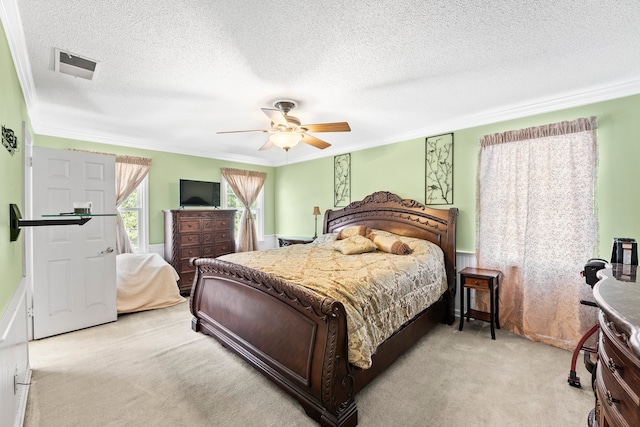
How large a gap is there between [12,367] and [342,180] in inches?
182

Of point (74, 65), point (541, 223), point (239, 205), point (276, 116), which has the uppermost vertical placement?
point (74, 65)

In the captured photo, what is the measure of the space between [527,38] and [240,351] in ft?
11.4

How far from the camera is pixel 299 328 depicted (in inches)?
83.5

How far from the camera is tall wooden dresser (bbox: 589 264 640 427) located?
0.92m

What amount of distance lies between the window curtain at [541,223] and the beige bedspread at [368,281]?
768mm

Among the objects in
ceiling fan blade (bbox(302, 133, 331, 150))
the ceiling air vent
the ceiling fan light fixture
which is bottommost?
the ceiling fan light fixture

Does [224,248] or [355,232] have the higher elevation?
[355,232]

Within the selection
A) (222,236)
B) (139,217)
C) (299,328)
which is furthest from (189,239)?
(299,328)

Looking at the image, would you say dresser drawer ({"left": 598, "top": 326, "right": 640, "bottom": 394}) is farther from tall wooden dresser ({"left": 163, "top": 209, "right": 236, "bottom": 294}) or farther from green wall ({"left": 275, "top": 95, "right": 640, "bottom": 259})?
tall wooden dresser ({"left": 163, "top": 209, "right": 236, "bottom": 294})

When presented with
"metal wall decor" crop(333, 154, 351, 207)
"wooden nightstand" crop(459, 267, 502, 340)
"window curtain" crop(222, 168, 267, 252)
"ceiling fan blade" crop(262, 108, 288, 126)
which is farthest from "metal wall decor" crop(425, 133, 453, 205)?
"window curtain" crop(222, 168, 267, 252)

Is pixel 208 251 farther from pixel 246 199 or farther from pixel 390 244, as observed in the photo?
pixel 390 244

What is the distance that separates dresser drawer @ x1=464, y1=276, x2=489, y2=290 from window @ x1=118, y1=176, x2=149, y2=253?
5.10 m

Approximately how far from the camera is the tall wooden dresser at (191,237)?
4891 millimetres

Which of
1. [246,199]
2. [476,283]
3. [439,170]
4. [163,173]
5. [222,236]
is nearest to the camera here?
[476,283]
